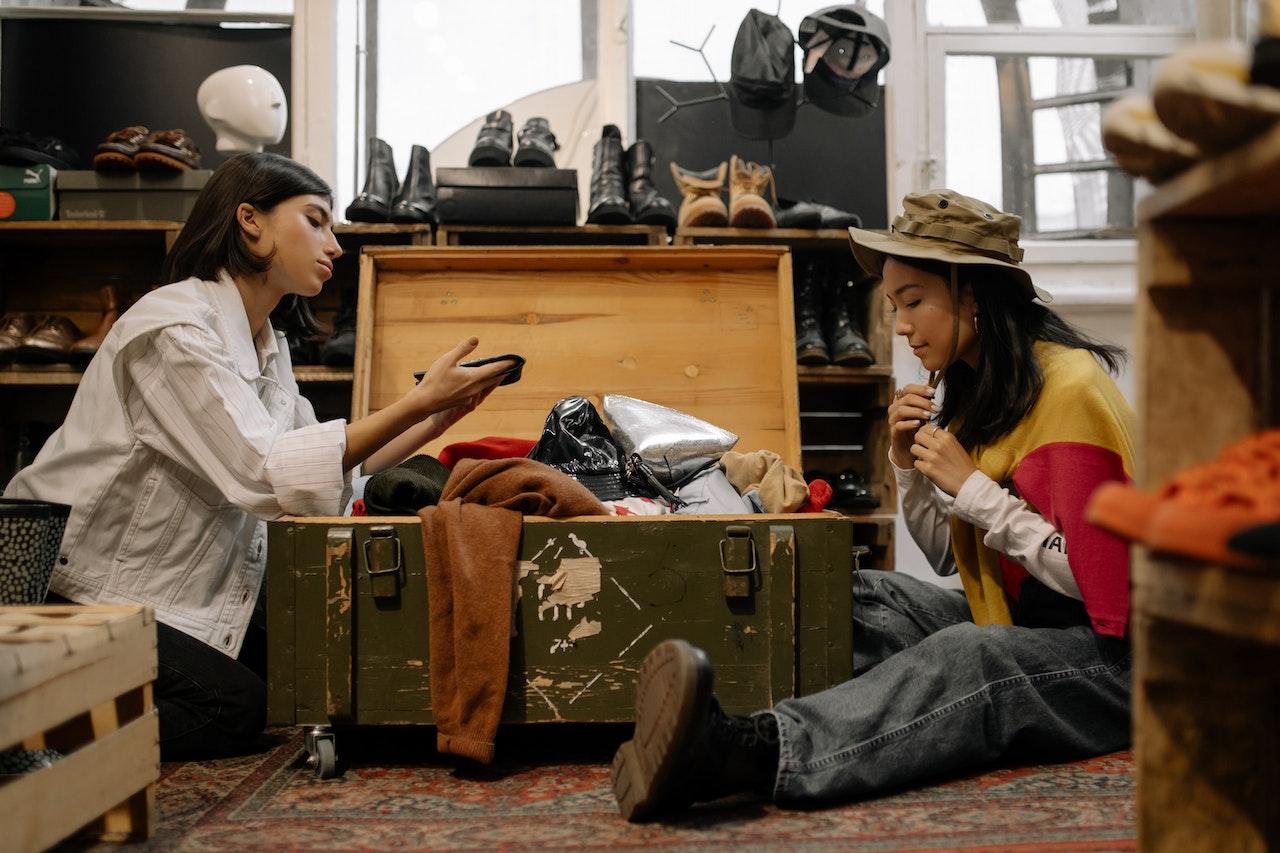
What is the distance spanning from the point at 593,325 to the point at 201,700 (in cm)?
110

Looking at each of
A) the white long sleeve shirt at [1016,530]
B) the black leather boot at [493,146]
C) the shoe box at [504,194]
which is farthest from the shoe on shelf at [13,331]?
the white long sleeve shirt at [1016,530]

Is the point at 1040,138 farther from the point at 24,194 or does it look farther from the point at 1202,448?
the point at 24,194

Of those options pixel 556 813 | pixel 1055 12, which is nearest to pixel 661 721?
pixel 556 813

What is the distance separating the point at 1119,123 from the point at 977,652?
896mm

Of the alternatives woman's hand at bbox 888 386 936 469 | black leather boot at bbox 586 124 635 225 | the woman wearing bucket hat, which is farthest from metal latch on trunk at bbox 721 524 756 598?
black leather boot at bbox 586 124 635 225

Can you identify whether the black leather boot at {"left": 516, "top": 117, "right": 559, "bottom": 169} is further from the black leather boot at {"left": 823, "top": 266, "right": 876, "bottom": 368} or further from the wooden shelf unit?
the wooden shelf unit

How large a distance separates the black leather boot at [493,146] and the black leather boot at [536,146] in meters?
0.03

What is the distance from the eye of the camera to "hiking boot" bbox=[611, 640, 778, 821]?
1.23 metres

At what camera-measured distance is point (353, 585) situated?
62.1 inches

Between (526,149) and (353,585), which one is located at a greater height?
(526,149)

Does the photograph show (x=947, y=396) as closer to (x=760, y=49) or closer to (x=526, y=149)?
(x=526, y=149)

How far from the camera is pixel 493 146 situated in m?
2.64

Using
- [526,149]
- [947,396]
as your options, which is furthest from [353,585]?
[526,149]

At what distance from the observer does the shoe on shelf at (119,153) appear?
258 centimetres
